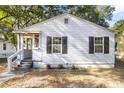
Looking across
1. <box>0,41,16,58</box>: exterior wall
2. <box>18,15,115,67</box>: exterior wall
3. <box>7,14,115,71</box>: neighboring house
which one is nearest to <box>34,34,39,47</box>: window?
<box>7,14,115,71</box>: neighboring house

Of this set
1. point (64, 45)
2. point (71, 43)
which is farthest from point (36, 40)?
point (71, 43)

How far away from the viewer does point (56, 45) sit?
2116 centimetres

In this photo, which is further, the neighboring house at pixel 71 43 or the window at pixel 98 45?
the window at pixel 98 45

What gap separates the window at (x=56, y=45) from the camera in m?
21.1

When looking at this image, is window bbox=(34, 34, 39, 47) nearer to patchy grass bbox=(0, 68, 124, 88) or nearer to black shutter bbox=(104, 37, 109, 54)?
black shutter bbox=(104, 37, 109, 54)

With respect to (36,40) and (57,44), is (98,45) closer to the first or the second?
(57,44)

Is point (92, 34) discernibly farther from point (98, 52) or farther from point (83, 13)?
point (83, 13)

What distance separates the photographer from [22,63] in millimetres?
20953

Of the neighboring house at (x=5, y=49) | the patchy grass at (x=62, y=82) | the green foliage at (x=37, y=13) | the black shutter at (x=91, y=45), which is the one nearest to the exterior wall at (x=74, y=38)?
the black shutter at (x=91, y=45)

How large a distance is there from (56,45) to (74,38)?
146cm

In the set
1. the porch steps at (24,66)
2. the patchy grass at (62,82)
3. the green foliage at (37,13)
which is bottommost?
the patchy grass at (62,82)

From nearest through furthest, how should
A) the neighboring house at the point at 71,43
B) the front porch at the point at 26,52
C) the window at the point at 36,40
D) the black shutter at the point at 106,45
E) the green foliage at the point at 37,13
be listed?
the front porch at the point at 26,52 < the neighboring house at the point at 71,43 < the black shutter at the point at 106,45 < the window at the point at 36,40 < the green foliage at the point at 37,13

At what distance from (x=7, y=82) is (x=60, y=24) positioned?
7618mm

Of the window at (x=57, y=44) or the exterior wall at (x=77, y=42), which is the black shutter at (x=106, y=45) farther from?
the window at (x=57, y=44)
